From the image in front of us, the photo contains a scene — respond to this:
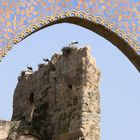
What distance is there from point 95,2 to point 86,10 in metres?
0.24

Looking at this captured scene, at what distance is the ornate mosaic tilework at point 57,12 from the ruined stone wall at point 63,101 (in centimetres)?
1449

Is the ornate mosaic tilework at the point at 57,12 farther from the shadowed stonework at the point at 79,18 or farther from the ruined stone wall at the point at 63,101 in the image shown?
the ruined stone wall at the point at 63,101

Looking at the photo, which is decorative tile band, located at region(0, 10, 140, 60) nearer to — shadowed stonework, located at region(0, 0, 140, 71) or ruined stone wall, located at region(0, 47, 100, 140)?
shadowed stonework, located at region(0, 0, 140, 71)

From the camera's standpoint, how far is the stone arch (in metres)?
8.14

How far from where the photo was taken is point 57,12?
8352 mm

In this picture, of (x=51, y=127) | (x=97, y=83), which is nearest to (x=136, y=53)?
(x=97, y=83)

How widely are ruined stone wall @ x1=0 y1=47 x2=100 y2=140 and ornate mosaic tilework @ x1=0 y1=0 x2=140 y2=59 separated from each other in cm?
1449

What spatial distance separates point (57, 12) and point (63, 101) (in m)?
17.5

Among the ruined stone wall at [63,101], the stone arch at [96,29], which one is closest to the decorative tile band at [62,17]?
the stone arch at [96,29]

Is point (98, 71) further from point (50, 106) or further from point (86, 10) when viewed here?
point (86, 10)

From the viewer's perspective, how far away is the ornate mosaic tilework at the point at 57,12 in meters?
8.02

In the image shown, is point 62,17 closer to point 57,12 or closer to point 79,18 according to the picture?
point 57,12

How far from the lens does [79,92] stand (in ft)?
80.3

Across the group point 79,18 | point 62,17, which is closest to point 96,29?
point 79,18
